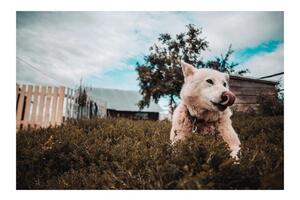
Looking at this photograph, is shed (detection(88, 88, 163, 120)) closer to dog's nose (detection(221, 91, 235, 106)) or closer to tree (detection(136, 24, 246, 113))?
tree (detection(136, 24, 246, 113))

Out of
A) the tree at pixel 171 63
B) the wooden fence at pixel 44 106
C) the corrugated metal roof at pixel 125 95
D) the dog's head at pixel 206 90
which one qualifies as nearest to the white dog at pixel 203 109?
the dog's head at pixel 206 90

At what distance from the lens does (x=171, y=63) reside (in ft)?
14.0

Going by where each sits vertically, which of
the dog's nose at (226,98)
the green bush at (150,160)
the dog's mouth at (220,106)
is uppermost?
the dog's nose at (226,98)

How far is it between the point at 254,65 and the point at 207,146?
5.41ft

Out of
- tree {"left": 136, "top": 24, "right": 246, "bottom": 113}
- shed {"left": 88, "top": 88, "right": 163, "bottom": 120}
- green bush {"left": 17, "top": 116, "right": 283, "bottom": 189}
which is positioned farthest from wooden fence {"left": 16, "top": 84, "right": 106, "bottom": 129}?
tree {"left": 136, "top": 24, "right": 246, "bottom": 113}

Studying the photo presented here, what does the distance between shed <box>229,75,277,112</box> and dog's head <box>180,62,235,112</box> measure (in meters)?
0.40

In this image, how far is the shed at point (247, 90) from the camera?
400 centimetres

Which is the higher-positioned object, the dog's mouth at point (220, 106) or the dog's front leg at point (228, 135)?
the dog's mouth at point (220, 106)

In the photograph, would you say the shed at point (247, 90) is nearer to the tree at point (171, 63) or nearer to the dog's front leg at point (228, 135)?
the tree at point (171, 63)

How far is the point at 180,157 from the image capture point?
269 cm

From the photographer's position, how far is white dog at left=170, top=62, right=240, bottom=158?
3.41 metres

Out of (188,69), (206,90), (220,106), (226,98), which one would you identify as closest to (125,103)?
(188,69)

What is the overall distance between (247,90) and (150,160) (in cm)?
191
